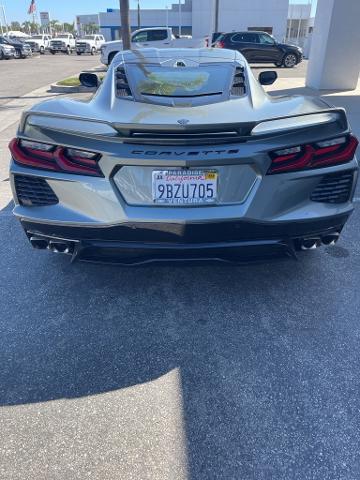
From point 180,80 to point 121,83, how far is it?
44 centimetres

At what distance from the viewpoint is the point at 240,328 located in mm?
2449

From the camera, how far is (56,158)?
7.14 ft

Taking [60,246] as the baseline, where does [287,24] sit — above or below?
below

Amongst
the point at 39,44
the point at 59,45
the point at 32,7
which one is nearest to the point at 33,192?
the point at 59,45

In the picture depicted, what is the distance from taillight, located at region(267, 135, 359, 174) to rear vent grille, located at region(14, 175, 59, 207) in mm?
1239

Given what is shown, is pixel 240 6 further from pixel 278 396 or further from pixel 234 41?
pixel 278 396

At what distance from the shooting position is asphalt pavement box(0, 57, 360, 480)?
5.52 feet

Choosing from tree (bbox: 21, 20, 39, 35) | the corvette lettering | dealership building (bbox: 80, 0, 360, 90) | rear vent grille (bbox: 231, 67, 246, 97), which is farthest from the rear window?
tree (bbox: 21, 20, 39, 35)

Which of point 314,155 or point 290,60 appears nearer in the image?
→ point 314,155

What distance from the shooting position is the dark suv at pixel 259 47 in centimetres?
1939

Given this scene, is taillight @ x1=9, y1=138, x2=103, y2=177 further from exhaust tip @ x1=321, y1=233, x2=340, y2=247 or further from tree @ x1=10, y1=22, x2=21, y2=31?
tree @ x1=10, y1=22, x2=21, y2=31

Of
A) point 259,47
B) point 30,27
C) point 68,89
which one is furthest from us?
point 30,27

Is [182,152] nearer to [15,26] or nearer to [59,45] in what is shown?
[59,45]

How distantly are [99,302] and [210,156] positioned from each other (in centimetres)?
129
